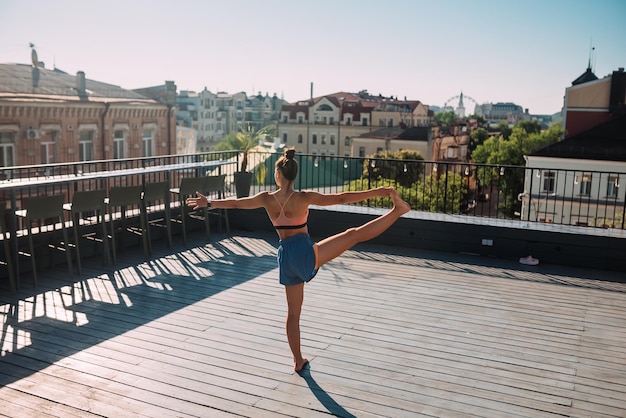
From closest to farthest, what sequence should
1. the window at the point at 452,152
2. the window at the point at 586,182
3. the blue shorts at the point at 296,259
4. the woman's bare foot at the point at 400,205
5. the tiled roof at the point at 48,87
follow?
1. the blue shorts at the point at 296,259
2. the woman's bare foot at the point at 400,205
3. the window at the point at 586,182
4. the tiled roof at the point at 48,87
5. the window at the point at 452,152

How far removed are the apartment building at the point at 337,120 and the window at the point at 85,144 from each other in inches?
1680

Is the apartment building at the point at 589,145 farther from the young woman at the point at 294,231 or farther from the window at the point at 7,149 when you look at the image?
the window at the point at 7,149

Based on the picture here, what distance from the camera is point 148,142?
135 feet

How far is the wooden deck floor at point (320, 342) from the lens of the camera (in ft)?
12.1

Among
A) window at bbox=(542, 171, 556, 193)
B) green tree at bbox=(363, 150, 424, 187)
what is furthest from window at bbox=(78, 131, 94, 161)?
window at bbox=(542, 171, 556, 193)

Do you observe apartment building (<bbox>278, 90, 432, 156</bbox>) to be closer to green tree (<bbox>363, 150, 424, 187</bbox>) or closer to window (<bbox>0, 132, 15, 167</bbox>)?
green tree (<bbox>363, 150, 424, 187</bbox>)

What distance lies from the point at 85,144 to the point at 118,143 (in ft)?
9.40

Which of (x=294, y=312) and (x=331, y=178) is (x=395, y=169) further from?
(x=294, y=312)

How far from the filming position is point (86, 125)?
35.5m

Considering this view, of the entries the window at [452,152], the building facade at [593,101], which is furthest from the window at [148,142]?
the window at [452,152]

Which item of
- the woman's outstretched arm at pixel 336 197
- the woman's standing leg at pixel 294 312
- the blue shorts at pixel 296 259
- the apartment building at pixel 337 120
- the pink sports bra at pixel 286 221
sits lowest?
the woman's standing leg at pixel 294 312

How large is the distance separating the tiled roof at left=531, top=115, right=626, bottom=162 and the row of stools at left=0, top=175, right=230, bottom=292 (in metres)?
31.1

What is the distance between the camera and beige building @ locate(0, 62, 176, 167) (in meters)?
31.6

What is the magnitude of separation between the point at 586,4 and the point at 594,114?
2704 centimetres
